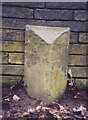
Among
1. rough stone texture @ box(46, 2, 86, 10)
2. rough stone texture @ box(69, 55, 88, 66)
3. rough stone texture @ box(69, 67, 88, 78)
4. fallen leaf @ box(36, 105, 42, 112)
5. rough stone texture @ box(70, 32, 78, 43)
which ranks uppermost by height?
rough stone texture @ box(46, 2, 86, 10)

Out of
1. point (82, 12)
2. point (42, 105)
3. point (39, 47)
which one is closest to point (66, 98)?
point (42, 105)

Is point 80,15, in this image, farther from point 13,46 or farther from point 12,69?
point 12,69

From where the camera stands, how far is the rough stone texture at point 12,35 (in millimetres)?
3451

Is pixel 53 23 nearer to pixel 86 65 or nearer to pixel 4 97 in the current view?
pixel 86 65

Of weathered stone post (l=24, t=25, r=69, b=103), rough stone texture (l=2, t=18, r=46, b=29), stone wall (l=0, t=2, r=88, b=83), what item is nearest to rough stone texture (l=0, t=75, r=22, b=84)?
stone wall (l=0, t=2, r=88, b=83)

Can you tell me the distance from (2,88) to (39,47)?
508 mm

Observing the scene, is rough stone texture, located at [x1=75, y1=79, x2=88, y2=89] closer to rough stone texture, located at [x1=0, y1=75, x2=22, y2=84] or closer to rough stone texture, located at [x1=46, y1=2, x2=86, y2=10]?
rough stone texture, located at [x1=0, y1=75, x2=22, y2=84]

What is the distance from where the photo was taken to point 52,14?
11.2 ft

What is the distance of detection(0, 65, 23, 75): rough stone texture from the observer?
3492 millimetres

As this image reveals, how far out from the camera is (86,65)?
3514 mm

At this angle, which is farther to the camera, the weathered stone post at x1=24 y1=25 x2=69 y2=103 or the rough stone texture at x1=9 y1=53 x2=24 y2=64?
the rough stone texture at x1=9 y1=53 x2=24 y2=64

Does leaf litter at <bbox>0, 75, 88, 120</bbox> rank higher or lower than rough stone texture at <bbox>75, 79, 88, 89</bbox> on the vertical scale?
lower

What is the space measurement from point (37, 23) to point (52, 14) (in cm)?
15

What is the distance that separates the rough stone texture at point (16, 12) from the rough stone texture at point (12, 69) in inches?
17.6
